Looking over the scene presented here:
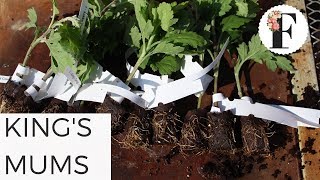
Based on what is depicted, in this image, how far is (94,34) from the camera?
202 cm

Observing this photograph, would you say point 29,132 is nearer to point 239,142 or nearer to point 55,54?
point 55,54

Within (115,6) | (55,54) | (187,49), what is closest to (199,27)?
(187,49)

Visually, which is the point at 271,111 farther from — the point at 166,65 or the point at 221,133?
the point at 166,65

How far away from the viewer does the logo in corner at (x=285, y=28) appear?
2.08m

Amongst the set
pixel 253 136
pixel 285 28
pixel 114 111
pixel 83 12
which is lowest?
pixel 253 136

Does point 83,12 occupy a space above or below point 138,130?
above

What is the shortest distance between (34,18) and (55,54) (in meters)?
0.19

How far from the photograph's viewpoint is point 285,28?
6.88ft

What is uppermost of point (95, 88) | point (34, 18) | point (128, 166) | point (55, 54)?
point (34, 18)

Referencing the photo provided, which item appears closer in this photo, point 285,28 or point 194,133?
point 194,133

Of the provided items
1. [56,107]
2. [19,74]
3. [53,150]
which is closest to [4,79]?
[19,74]

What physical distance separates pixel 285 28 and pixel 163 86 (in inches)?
19.4

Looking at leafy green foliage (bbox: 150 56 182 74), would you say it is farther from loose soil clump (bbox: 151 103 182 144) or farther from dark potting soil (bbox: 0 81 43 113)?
dark potting soil (bbox: 0 81 43 113)

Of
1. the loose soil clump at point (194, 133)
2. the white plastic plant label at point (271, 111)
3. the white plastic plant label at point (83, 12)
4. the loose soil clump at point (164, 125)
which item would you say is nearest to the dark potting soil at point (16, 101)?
the white plastic plant label at point (83, 12)
